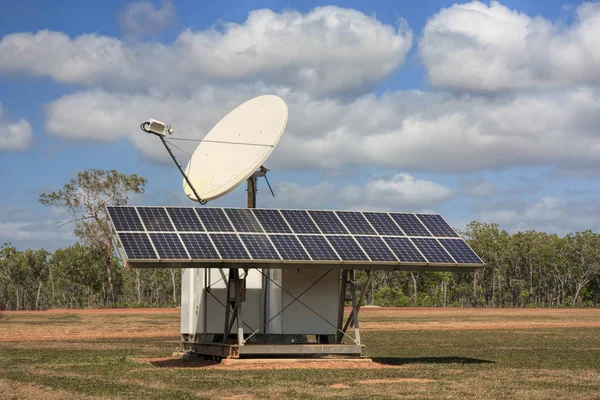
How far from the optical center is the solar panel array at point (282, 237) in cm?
2755

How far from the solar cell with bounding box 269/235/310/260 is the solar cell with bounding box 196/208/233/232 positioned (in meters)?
1.60

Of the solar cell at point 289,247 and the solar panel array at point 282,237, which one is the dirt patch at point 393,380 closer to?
the solar panel array at point 282,237

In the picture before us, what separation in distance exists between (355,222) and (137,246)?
27.5 feet

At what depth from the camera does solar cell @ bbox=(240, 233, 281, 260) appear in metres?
27.9

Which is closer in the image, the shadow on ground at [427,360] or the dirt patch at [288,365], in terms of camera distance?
the dirt patch at [288,365]

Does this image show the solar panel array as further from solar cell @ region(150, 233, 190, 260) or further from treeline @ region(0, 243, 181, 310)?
treeline @ region(0, 243, 181, 310)

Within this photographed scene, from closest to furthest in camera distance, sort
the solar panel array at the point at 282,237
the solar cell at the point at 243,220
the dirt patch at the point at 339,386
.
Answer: the dirt patch at the point at 339,386 → the solar panel array at the point at 282,237 → the solar cell at the point at 243,220

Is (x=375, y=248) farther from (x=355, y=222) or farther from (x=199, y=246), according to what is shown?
(x=199, y=246)

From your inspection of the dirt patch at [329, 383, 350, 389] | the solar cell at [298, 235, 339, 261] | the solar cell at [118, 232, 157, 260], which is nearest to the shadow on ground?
the solar cell at [298, 235, 339, 261]

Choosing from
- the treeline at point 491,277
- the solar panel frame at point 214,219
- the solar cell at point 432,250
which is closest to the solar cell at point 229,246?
the solar panel frame at point 214,219

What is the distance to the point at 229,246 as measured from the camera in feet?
92.4

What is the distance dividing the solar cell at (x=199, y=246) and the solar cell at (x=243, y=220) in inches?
60.9

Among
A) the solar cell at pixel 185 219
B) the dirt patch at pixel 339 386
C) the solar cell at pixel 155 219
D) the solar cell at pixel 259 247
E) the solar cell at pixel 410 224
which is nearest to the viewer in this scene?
the dirt patch at pixel 339 386

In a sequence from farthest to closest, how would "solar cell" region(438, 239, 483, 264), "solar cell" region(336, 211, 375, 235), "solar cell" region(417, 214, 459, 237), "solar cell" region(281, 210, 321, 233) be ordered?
"solar cell" region(417, 214, 459, 237) < "solar cell" region(336, 211, 375, 235) < "solar cell" region(281, 210, 321, 233) < "solar cell" region(438, 239, 483, 264)
